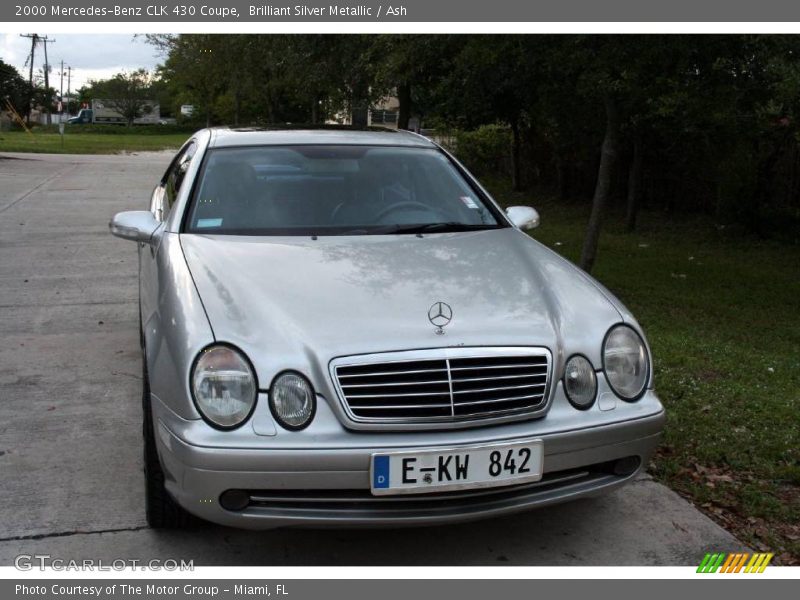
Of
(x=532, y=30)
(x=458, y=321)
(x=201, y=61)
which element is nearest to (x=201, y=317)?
(x=458, y=321)

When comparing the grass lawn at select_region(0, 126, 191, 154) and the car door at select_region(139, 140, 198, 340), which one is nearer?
the car door at select_region(139, 140, 198, 340)

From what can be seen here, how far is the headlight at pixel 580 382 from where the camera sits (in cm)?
320

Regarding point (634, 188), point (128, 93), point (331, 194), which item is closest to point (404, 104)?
point (634, 188)

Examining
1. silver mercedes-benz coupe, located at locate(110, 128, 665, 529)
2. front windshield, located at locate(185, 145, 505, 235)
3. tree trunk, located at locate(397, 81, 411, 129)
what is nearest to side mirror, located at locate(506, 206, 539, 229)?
front windshield, located at locate(185, 145, 505, 235)

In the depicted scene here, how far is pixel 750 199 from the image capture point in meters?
12.4

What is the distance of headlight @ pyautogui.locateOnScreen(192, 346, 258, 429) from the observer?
2.96 meters

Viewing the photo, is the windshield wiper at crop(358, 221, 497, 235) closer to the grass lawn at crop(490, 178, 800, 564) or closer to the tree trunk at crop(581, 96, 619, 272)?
the grass lawn at crop(490, 178, 800, 564)

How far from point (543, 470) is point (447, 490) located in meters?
0.34

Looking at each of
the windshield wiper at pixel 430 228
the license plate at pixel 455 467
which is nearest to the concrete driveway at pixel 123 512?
the license plate at pixel 455 467

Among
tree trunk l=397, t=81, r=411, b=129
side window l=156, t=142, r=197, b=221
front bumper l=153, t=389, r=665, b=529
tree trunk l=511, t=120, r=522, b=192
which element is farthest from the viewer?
tree trunk l=511, t=120, r=522, b=192

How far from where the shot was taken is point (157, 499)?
11.1 ft

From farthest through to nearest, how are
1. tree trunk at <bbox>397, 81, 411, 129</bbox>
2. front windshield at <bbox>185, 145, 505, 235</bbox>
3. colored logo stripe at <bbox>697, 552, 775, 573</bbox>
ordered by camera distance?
tree trunk at <bbox>397, 81, 411, 129</bbox>, front windshield at <bbox>185, 145, 505, 235</bbox>, colored logo stripe at <bbox>697, 552, 775, 573</bbox>

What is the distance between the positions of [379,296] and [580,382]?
760mm

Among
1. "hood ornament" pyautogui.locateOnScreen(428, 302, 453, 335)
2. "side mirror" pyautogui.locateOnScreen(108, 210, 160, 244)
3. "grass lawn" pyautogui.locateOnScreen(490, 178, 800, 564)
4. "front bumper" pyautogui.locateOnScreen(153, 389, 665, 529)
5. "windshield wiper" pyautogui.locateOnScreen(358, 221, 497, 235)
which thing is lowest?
"grass lawn" pyautogui.locateOnScreen(490, 178, 800, 564)
